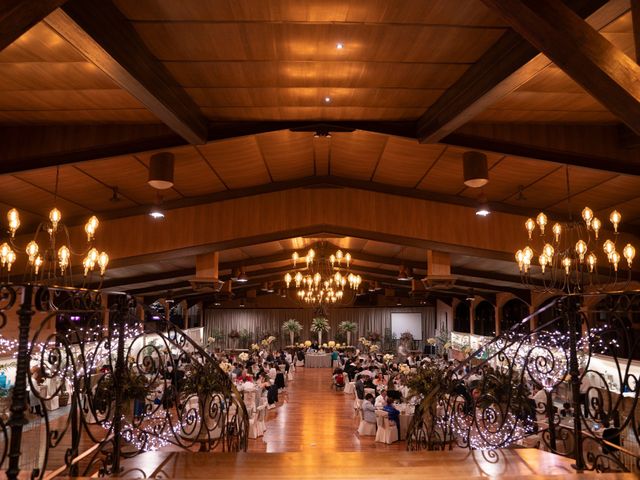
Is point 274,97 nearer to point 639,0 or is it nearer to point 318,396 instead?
point 639,0

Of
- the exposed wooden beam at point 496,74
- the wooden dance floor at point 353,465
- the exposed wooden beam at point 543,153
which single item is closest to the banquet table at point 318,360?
the exposed wooden beam at point 543,153

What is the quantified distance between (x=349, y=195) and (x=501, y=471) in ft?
20.5

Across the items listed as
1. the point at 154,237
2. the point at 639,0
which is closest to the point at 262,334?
the point at 154,237

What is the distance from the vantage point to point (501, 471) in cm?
416

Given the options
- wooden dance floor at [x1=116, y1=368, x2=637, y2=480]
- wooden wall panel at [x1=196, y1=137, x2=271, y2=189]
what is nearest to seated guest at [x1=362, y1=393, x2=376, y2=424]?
wooden wall panel at [x1=196, y1=137, x2=271, y2=189]

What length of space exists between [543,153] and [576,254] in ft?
4.15

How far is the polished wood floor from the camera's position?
422 inches

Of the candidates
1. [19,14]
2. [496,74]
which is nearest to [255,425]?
[496,74]

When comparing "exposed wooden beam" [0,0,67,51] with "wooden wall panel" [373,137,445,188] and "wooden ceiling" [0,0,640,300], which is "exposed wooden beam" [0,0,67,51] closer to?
"wooden ceiling" [0,0,640,300]

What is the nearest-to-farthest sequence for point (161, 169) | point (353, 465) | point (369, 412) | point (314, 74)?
point (353, 465)
point (314, 74)
point (161, 169)
point (369, 412)

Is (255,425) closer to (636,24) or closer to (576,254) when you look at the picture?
(576,254)

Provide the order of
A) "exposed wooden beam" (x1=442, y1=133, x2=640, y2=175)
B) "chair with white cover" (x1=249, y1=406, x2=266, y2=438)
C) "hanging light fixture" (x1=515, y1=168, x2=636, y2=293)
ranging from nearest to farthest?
"hanging light fixture" (x1=515, y1=168, x2=636, y2=293)
"exposed wooden beam" (x1=442, y1=133, x2=640, y2=175)
"chair with white cover" (x1=249, y1=406, x2=266, y2=438)

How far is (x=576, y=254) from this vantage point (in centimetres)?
572

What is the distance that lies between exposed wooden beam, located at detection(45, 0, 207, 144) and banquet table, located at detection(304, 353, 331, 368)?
2057 centimetres
